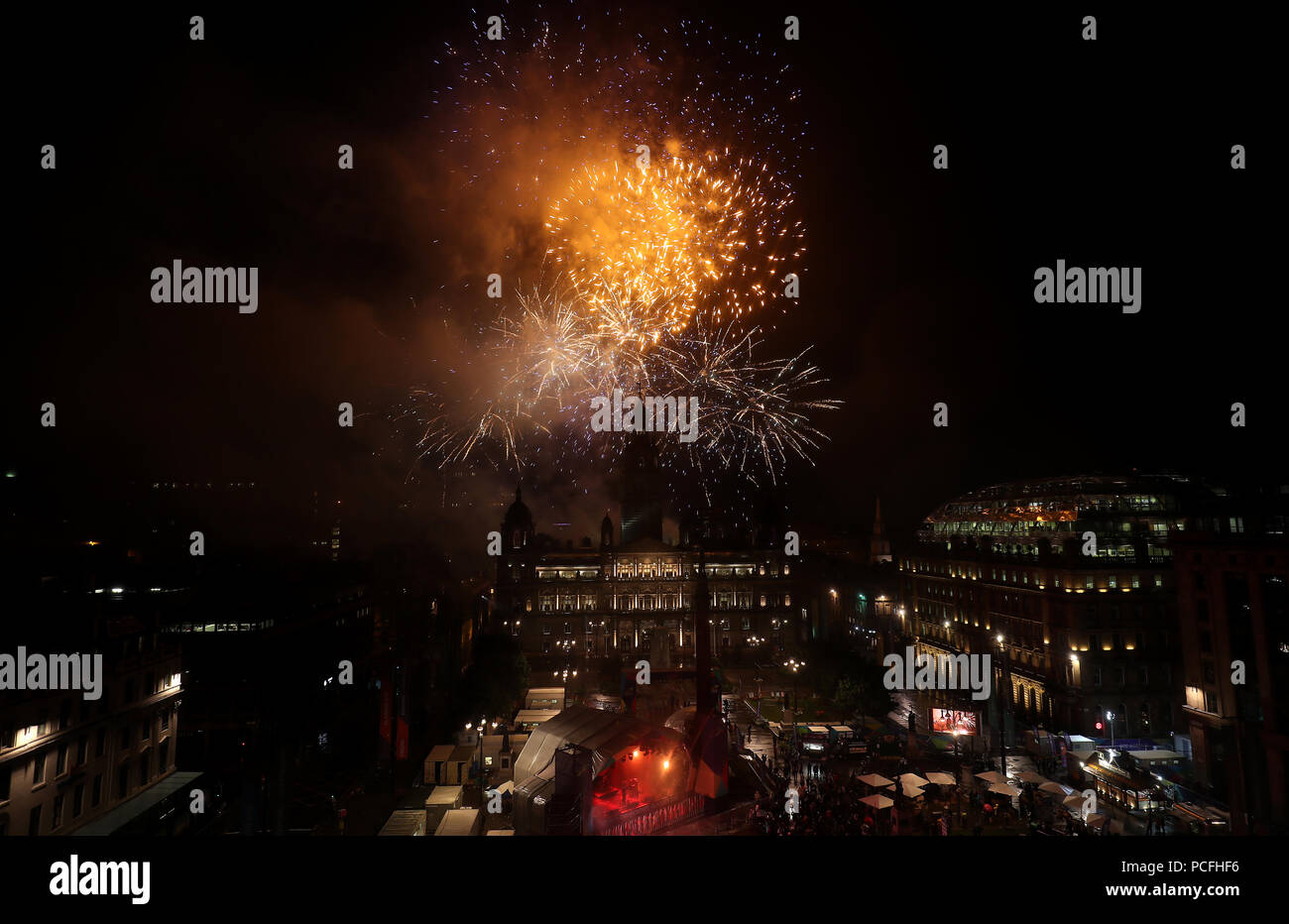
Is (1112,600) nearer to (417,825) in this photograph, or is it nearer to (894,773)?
(894,773)

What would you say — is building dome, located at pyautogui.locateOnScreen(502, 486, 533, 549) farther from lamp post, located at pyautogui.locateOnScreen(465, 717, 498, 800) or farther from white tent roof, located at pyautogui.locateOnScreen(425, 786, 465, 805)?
white tent roof, located at pyautogui.locateOnScreen(425, 786, 465, 805)

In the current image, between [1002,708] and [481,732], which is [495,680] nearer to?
[481,732]

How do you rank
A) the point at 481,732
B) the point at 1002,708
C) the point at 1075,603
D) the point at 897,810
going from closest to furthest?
1. the point at 897,810
2. the point at 1002,708
3. the point at 481,732
4. the point at 1075,603

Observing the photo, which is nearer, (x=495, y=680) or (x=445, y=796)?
(x=445, y=796)

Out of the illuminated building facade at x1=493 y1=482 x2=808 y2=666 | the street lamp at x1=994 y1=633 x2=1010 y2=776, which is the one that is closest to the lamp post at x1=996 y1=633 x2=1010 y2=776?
the street lamp at x1=994 y1=633 x2=1010 y2=776

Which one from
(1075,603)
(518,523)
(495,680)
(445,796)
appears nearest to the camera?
(445,796)

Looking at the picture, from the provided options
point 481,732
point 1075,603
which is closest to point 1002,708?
point 1075,603

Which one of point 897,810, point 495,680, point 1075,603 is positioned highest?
point 1075,603
